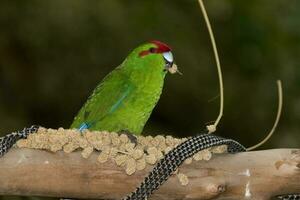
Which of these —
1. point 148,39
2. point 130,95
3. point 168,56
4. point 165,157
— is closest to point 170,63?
point 168,56

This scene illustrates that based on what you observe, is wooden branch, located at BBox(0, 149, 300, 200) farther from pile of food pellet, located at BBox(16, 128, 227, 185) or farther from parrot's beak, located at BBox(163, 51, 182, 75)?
parrot's beak, located at BBox(163, 51, 182, 75)

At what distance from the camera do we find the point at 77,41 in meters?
4.24

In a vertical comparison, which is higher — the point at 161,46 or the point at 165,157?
the point at 161,46

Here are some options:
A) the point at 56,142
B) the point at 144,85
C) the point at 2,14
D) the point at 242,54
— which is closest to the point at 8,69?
the point at 2,14

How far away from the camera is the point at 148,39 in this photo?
13.7 feet

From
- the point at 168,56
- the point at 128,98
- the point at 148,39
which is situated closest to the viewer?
the point at 168,56

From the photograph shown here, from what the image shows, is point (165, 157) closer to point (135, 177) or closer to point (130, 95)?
point (135, 177)

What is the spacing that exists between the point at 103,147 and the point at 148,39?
255 cm

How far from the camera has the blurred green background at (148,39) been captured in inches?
162

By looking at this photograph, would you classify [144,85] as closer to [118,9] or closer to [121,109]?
[121,109]

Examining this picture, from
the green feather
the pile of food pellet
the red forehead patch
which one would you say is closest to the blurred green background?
the green feather

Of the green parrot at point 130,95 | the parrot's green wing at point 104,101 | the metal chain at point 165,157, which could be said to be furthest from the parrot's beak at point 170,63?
the metal chain at point 165,157

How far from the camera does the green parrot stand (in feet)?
7.71

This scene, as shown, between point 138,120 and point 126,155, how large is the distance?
77cm
